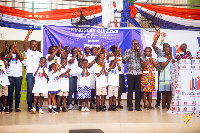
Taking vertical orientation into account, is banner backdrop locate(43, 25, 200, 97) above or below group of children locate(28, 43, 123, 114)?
above

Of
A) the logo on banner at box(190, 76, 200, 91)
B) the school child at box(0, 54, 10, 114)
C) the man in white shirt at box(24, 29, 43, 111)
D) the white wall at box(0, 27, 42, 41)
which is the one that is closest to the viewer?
the school child at box(0, 54, 10, 114)

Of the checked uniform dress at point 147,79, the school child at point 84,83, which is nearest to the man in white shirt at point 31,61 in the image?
the school child at point 84,83

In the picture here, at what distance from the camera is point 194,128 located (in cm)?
516

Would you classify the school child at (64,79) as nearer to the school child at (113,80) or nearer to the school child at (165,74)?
the school child at (113,80)

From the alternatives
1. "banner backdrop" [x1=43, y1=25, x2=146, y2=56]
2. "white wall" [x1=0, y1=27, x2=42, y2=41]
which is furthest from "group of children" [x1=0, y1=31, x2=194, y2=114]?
"white wall" [x1=0, y1=27, x2=42, y2=41]

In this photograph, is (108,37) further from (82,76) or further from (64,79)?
(64,79)

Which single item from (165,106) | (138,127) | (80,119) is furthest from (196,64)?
(80,119)

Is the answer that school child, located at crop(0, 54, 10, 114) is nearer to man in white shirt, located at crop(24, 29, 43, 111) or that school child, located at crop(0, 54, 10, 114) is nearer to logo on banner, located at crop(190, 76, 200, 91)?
man in white shirt, located at crop(24, 29, 43, 111)

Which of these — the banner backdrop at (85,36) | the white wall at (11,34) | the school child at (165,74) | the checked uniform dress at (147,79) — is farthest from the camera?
the white wall at (11,34)

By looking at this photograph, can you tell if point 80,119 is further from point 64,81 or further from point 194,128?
point 194,128

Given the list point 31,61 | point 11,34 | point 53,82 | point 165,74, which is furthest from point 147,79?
point 11,34

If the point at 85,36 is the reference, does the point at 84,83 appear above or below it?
below

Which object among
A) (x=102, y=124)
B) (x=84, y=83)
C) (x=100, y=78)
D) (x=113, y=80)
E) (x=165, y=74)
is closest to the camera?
(x=102, y=124)

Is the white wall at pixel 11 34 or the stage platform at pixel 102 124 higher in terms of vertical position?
the white wall at pixel 11 34
